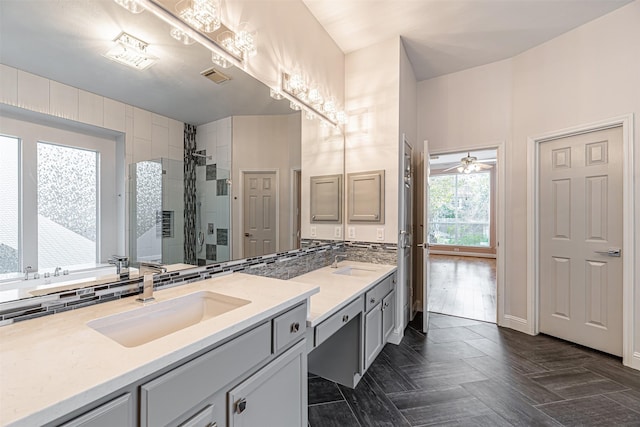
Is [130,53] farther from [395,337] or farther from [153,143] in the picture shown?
[395,337]

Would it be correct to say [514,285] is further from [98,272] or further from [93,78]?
[93,78]

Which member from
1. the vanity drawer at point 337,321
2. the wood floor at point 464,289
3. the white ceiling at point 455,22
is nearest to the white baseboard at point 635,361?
the wood floor at point 464,289

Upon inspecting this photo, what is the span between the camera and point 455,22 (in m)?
2.60

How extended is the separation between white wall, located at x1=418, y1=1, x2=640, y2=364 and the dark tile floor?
0.55 meters

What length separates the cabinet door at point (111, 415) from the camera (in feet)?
1.97

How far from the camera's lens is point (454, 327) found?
3.19m

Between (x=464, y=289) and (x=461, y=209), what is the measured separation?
468 centimetres

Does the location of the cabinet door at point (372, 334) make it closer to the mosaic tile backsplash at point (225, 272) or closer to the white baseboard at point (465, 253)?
the mosaic tile backsplash at point (225, 272)

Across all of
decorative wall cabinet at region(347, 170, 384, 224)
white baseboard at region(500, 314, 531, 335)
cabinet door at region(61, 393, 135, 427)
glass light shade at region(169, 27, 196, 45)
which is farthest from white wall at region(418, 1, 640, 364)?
cabinet door at region(61, 393, 135, 427)

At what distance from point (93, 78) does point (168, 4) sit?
55 centimetres

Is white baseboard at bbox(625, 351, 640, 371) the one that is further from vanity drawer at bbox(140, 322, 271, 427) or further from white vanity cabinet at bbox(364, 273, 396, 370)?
vanity drawer at bbox(140, 322, 271, 427)

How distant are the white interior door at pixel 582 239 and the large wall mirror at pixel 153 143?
281 centimetres

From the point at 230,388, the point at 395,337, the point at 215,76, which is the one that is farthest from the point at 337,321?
the point at 215,76

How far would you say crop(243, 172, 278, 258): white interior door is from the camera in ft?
6.12
